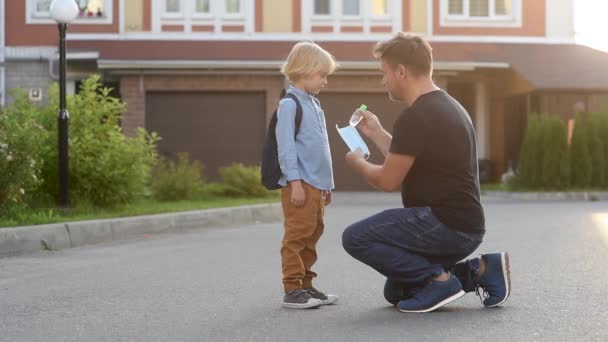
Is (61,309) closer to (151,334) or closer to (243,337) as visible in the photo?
(151,334)

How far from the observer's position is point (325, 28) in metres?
26.4

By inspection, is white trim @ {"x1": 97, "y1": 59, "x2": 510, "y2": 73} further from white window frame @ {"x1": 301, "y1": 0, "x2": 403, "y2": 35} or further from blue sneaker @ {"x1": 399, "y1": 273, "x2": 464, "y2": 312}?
blue sneaker @ {"x1": 399, "y1": 273, "x2": 464, "y2": 312}

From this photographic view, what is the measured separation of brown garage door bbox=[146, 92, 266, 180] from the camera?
25.6 metres

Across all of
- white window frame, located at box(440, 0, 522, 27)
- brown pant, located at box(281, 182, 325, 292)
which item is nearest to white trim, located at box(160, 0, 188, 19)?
white window frame, located at box(440, 0, 522, 27)

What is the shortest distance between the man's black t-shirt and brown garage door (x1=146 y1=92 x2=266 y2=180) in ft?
64.9

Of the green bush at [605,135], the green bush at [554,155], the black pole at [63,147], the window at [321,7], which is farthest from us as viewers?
the window at [321,7]

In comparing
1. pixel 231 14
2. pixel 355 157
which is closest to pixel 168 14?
pixel 231 14

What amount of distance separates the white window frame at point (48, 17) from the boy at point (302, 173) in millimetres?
20483

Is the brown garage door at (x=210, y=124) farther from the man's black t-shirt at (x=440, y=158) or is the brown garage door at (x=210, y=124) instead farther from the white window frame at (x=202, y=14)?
the man's black t-shirt at (x=440, y=158)

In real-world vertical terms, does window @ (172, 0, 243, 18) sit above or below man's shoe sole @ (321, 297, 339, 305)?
above

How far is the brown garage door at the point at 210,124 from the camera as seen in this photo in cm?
2561

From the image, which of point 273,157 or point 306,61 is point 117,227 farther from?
point 306,61

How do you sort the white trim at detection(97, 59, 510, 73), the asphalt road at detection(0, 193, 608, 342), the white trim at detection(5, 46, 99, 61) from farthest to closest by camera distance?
the white trim at detection(5, 46, 99, 61) < the white trim at detection(97, 59, 510, 73) < the asphalt road at detection(0, 193, 608, 342)

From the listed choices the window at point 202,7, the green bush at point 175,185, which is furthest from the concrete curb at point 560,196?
the window at point 202,7
